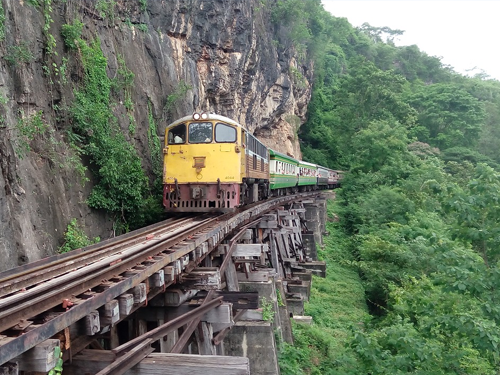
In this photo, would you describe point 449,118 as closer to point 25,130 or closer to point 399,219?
point 399,219

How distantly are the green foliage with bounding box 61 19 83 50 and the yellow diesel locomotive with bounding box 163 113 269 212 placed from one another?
10.6 ft

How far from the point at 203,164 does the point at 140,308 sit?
6030 millimetres

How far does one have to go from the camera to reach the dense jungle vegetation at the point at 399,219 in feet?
20.9

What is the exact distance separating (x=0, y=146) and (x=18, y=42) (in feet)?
8.78

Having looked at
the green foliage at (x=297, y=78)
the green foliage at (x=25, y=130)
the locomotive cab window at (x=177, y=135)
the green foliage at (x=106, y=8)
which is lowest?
the green foliage at (x=25, y=130)

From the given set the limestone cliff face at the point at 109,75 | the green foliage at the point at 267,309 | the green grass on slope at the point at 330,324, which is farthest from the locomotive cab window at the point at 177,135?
the green grass on slope at the point at 330,324

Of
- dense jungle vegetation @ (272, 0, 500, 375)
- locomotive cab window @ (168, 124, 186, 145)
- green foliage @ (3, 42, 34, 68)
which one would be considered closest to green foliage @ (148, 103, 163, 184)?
locomotive cab window @ (168, 124, 186, 145)

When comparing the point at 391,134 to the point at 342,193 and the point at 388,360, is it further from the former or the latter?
the point at 388,360

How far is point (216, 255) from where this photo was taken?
309 inches

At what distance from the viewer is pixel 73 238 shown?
27.8 ft

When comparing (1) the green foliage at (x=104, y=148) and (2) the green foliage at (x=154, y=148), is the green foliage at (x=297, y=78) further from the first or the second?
(1) the green foliage at (x=104, y=148)

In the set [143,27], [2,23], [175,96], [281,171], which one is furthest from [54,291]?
[281,171]

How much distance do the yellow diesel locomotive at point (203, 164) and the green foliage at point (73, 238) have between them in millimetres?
2467

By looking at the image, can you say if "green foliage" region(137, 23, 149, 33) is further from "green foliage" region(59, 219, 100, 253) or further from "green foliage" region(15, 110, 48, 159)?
"green foliage" region(59, 219, 100, 253)
